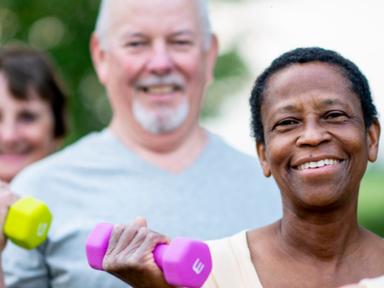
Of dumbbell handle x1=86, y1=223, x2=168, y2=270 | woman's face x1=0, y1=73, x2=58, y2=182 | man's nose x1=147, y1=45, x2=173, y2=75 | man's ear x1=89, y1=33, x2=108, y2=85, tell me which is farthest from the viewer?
woman's face x1=0, y1=73, x2=58, y2=182

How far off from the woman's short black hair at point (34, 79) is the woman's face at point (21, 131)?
0.11 ft

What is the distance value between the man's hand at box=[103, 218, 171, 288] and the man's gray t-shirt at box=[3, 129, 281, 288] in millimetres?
1162

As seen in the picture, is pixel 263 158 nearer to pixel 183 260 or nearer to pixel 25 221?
pixel 183 260

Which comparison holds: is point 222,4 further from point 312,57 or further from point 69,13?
point 312,57

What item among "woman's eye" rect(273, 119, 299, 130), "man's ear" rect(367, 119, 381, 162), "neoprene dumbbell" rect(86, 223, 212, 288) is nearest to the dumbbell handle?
"neoprene dumbbell" rect(86, 223, 212, 288)

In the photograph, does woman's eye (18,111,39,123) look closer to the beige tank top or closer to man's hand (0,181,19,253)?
man's hand (0,181,19,253)

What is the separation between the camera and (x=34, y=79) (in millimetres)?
5352

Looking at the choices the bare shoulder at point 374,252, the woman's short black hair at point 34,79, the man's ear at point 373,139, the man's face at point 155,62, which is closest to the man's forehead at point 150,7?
the man's face at point 155,62

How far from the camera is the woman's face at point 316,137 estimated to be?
3.14 metres

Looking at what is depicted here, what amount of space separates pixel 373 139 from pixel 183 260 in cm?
77

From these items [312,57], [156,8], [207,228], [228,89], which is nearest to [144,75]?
[156,8]

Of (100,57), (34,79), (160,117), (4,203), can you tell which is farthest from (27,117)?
(4,203)

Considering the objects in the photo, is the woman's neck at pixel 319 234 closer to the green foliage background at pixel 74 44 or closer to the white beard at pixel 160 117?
the white beard at pixel 160 117

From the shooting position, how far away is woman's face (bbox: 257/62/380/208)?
314 cm
